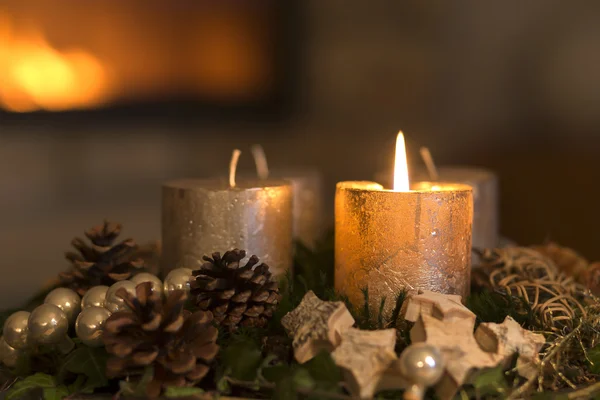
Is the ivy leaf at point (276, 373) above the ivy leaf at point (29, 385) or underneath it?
above

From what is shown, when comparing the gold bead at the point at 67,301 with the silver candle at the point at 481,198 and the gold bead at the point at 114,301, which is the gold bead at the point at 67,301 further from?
the silver candle at the point at 481,198

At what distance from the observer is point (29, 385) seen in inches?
20.5

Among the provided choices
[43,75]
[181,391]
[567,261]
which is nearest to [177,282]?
[181,391]

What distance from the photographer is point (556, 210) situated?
67.9 inches

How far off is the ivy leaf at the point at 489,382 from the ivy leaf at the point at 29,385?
319 mm

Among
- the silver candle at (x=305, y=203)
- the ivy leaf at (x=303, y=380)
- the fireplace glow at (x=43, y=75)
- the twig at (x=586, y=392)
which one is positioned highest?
the fireplace glow at (x=43, y=75)

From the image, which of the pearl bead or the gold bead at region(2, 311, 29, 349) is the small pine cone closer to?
the pearl bead

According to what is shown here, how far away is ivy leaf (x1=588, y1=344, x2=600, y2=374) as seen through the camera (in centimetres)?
55

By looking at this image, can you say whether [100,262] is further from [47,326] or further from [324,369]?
[324,369]

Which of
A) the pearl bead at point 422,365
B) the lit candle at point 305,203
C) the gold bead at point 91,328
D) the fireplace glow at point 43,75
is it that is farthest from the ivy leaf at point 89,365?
the fireplace glow at point 43,75

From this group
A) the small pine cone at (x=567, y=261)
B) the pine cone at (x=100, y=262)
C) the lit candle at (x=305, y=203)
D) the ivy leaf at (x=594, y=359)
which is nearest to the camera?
the ivy leaf at (x=594, y=359)

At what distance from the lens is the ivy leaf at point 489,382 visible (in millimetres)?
472

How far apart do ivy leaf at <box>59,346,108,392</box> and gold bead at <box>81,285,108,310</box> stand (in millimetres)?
53

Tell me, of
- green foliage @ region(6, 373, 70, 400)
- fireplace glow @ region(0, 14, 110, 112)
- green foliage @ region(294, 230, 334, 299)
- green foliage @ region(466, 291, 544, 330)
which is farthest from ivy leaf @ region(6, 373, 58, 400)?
fireplace glow @ region(0, 14, 110, 112)
